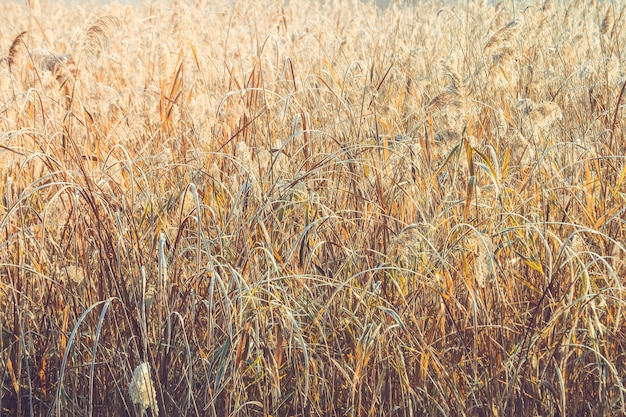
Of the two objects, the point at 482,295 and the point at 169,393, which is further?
the point at 482,295

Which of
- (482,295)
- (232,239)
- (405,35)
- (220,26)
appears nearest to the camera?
(482,295)

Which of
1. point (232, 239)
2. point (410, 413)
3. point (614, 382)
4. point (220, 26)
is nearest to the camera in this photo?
point (410, 413)

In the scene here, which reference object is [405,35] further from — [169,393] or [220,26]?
[169,393]

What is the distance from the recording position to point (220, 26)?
5.46 m

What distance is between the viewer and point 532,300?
1752mm

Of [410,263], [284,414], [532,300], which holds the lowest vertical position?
[284,414]

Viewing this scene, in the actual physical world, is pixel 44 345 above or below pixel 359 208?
below

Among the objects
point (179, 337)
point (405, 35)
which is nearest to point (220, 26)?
point (405, 35)

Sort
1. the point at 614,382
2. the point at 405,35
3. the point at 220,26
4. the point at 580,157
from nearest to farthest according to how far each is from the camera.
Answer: the point at 614,382 → the point at 580,157 → the point at 405,35 → the point at 220,26

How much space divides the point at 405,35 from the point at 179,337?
3209mm

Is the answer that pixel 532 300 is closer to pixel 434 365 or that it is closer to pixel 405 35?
pixel 434 365

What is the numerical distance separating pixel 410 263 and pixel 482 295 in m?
0.21

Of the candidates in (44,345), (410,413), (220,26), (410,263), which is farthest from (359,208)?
(220,26)

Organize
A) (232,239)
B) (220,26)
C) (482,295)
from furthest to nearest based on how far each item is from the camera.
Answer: (220,26) < (232,239) < (482,295)
